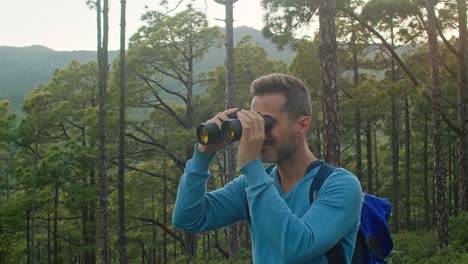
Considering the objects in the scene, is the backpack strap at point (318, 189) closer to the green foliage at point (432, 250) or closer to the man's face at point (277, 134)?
the man's face at point (277, 134)

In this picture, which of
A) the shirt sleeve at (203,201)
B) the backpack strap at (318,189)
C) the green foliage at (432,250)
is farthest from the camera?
the green foliage at (432,250)

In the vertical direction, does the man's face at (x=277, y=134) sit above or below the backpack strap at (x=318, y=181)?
above

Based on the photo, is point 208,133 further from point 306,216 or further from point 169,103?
point 169,103

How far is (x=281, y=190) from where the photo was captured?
7.25 ft

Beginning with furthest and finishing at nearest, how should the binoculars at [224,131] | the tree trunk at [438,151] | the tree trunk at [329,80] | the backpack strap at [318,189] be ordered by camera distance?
1. the tree trunk at [438,151]
2. the tree trunk at [329,80]
3. the binoculars at [224,131]
4. the backpack strap at [318,189]

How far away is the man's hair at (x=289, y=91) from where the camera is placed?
7.11 feet

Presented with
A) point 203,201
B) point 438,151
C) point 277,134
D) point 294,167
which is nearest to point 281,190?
point 294,167

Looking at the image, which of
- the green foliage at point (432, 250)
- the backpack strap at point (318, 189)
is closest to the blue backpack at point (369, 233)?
the backpack strap at point (318, 189)

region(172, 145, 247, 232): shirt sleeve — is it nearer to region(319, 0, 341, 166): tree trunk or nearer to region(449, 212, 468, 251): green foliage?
region(319, 0, 341, 166): tree trunk

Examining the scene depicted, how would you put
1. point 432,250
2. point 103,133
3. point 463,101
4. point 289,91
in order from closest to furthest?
point 289,91 → point 103,133 → point 463,101 → point 432,250

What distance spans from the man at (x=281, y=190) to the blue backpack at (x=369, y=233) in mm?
40

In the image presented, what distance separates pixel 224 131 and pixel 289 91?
34 centimetres

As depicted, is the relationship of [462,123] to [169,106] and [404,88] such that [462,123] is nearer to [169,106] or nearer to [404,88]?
[404,88]

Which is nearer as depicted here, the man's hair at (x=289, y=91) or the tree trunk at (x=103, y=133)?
the man's hair at (x=289, y=91)
